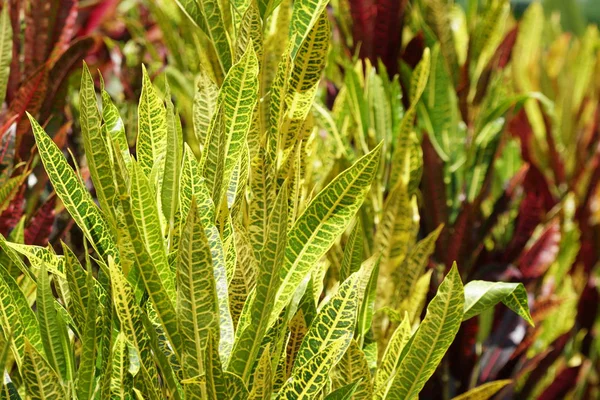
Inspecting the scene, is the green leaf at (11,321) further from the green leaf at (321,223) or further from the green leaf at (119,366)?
the green leaf at (321,223)

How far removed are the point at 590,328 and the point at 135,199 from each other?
1.81m

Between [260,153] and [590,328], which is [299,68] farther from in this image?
[590,328]

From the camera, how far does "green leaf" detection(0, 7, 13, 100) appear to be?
1.31 meters

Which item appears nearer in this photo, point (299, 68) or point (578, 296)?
point (299, 68)

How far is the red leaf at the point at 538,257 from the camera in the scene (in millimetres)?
1799

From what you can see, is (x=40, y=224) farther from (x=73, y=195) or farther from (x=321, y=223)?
(x=321, y=223)

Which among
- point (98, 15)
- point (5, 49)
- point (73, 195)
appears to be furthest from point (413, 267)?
point (98, 15)

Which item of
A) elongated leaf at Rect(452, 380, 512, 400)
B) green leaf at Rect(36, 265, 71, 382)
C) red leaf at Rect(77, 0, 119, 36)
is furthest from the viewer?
red leaf at Rect(77, 0, 119, 36)

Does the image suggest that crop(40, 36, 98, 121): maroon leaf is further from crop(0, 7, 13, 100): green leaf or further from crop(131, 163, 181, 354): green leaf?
crop(131, 163, 181, 354): green leaf

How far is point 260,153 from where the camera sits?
0.89m

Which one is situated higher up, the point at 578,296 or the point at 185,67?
the point at 185,67

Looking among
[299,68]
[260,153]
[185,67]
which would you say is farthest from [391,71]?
[260,153]

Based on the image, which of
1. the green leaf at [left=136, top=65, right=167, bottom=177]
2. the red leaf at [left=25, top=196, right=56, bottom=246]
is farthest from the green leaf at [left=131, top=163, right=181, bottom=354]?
the red leaf at [left=25, top=196, right=56, bottom=246]

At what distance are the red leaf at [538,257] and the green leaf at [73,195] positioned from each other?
46.7 inches
